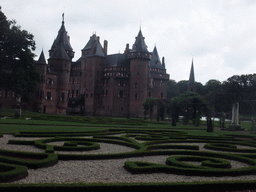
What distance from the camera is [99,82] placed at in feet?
216

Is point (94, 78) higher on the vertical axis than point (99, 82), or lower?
higher

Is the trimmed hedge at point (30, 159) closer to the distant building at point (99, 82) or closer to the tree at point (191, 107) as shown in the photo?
the tree at point (191, 107)

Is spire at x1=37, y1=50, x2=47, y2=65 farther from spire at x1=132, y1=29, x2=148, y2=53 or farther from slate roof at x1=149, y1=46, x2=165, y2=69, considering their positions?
slate roof at x1=149, y1=46, x2=165, y2=69

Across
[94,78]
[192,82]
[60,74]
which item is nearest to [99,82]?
[94,78]

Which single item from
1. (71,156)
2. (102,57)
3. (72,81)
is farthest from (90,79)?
(71,156)

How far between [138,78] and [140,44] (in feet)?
25.3

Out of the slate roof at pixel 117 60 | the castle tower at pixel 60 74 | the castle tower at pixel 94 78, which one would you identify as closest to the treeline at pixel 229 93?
the slate roof at pixel 117 60

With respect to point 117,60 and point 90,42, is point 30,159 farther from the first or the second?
point 90,42

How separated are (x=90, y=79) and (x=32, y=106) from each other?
15.1 meters

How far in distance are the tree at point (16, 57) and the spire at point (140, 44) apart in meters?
26.2

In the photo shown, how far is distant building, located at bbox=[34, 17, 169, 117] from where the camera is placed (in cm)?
5773

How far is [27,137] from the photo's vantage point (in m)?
14.1

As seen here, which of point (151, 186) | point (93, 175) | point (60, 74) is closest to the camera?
point (151, 186)

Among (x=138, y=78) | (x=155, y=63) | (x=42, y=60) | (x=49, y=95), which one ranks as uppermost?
(x=155, y=63)
